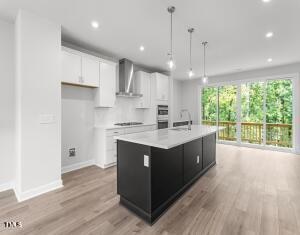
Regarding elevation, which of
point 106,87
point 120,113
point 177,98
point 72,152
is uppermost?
point 177,98

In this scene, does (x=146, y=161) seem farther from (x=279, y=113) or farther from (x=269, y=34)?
(x=279, y=113)

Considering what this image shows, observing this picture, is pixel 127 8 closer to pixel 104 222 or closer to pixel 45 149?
pixel 45 149

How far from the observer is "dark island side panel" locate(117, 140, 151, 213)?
1885mm

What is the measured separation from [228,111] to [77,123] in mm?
5340

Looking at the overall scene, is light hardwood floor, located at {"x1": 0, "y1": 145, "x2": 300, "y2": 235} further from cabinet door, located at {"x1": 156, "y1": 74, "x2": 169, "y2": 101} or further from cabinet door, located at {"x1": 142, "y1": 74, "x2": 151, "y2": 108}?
cabinet door, located at {"x1": 156, "y1": 74, "x2": 169, "y2": 101}

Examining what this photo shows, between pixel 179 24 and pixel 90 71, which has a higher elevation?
pixel 179 24

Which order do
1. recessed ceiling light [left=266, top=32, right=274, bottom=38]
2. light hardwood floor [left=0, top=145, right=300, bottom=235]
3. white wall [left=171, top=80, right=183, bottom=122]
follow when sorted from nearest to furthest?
light hardwood floor [left=0, top=145, right=300, bottom=235]
recessed ceiling light [left=266, top=32, right=274, bottom=38]
white wall [left=171, top=80, right=183, bottom=122]

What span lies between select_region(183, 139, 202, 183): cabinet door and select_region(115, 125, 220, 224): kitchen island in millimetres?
16

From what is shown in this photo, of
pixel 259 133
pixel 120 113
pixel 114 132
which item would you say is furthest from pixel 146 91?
pixel 259 133

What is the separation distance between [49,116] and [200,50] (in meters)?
3.48

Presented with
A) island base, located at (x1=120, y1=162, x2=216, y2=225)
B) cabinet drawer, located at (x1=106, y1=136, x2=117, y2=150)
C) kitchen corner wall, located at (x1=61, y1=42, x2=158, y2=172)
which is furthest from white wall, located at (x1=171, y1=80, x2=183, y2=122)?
island base, located at (x1=120, y1=162, x2=216, y2=225)


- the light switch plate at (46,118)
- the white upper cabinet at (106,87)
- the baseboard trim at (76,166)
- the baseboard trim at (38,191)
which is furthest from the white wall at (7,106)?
the white upper cabinet at (106,87)

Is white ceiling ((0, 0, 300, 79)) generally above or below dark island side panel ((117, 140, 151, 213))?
above

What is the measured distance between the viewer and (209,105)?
6.63 m
